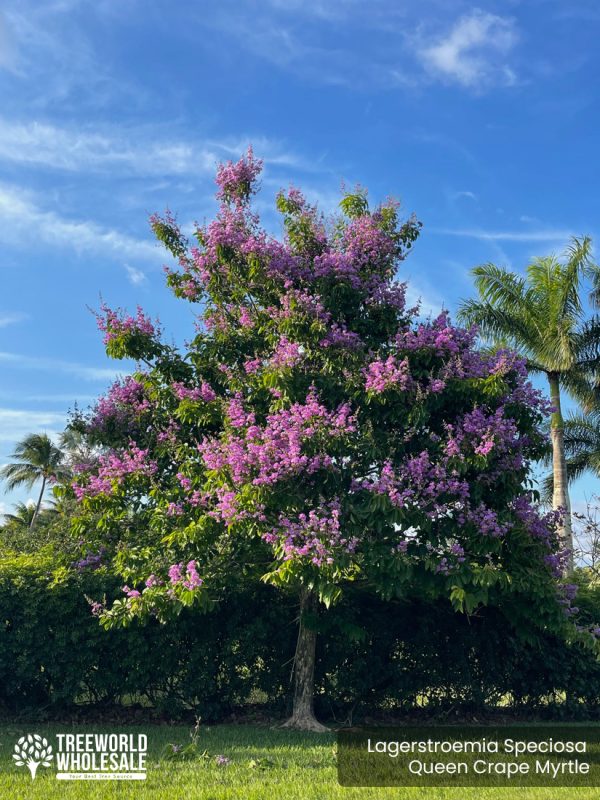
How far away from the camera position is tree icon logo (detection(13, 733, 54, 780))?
341 inches

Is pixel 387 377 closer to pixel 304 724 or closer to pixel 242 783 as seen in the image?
pixel 242 783

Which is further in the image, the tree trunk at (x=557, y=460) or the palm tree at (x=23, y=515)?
the palm tree at (x=23, y=515)

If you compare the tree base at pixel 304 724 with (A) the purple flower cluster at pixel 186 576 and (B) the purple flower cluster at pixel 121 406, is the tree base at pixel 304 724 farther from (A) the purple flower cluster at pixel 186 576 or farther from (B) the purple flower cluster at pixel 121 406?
(B) the purple flower cluster at pixel 121 406

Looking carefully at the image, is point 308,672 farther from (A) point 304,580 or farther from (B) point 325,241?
(B) point 325,241

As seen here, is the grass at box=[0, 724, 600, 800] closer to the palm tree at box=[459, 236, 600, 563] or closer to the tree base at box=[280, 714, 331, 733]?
the tree base at box=[280, 714, 331, 733]

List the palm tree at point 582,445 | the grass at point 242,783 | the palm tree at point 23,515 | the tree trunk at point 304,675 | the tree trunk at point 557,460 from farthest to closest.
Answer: the palm tree at point 23,515 → the palm tree at point 582,445 → the tree trunk at point 557,460 → the tree trunk at point 304,675 → the grass at point 242,783

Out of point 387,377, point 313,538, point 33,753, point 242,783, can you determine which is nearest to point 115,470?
point 313,538

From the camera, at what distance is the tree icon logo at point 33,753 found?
8652 millimetres

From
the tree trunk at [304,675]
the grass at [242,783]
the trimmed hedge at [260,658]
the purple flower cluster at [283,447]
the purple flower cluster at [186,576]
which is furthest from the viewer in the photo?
the trimmed hedge at [260,658]

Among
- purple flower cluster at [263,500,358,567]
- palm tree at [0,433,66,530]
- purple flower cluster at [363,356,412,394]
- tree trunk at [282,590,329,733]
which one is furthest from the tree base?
palm tree at [0,433,66,530]

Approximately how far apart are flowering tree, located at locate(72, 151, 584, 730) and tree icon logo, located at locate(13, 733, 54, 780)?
190cm

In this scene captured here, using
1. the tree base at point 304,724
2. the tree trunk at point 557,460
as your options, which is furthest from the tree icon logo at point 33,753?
the tree trunk at point 557,460

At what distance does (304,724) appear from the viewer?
1171 cm

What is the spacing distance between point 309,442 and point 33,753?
5.27 metres
